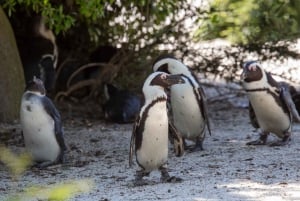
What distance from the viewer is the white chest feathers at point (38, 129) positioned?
5336 millimetres

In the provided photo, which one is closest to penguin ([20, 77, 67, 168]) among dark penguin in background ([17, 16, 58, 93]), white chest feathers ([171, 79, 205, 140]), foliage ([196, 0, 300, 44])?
white chest feathers ([171, 79, 205, 140])

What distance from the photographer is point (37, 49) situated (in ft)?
28.1

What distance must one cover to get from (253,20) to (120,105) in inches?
75.6

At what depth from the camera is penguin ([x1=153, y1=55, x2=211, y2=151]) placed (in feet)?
18.9

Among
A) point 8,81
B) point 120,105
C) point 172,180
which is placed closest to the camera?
point 172,180

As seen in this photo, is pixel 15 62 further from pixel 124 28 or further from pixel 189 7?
pixel 189 7

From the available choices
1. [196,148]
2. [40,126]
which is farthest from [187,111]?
[40,126]

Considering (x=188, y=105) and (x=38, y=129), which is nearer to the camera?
(x=38, y=129)

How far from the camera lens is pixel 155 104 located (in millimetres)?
4367

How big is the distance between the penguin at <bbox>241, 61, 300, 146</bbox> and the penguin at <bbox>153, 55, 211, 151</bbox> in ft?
1.36

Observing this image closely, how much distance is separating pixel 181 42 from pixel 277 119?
2.85 meters

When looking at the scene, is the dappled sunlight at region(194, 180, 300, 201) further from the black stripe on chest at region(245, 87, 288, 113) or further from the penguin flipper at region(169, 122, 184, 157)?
the black stripe on chest at region(245, 87, 288, 113)

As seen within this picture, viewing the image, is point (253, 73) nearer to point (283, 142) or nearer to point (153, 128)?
point (283, 142)

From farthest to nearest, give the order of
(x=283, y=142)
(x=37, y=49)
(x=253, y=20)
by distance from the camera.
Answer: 1. (x=37, y=49)
2. (x=253, y=20)
3. (x=283, y=142)
